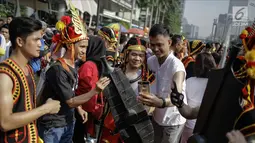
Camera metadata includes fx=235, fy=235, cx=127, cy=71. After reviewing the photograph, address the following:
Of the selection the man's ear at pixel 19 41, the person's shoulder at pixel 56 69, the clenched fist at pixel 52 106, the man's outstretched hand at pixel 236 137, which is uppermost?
the man's ear at pixel 19 41

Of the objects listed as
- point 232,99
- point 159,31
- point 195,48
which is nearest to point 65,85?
point 159,31

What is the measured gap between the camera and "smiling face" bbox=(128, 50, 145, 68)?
279 centimetres

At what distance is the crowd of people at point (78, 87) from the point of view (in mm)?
1811

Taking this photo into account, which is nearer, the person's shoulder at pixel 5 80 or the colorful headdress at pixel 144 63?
the person's shoulder at pixel 5 80

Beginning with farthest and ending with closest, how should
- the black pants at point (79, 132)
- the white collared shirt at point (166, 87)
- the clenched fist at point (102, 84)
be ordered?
the black pants at point (79, 132) < the white collared shirt at point (166, 87) < the clenched fist at point (102, 84)

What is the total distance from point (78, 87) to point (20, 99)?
107 centimetres

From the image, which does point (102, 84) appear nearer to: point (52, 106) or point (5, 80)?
point (52, 106)

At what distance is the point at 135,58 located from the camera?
2.80 metres

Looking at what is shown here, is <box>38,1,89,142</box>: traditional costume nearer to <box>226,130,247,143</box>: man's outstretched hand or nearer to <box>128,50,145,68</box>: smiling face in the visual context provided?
<box>128,50,145,68</box>: smiling face

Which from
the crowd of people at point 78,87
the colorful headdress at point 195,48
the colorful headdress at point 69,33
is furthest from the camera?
the colorful headdress at point 195,48

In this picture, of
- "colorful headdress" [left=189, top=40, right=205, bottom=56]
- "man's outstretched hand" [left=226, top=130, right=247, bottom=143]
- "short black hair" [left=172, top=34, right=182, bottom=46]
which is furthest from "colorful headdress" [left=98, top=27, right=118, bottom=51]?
"man's outstretched hand" [left=226, top=130, right=247, bottom=143]

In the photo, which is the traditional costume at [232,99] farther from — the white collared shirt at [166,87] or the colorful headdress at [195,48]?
the colorful headdress at [195,48]

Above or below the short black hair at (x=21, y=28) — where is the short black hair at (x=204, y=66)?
below

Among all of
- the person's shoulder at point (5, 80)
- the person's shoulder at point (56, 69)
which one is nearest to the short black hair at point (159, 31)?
the person's shoulder at point (56, 69)
